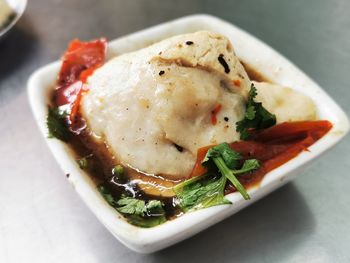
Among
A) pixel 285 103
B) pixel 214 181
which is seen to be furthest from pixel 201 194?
pixel 285 103

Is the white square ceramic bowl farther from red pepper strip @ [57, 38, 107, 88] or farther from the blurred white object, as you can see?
the blurred white object

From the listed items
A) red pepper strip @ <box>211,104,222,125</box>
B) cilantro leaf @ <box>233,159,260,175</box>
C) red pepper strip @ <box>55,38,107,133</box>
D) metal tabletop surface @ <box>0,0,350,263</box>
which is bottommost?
metal tabletop surface @ <box>0,0,350,263</box>

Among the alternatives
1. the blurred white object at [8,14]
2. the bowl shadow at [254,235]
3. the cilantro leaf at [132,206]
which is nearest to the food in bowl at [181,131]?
the cilantro leaf at [132,206]

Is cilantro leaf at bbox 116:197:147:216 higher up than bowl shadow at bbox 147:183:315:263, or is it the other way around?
cilantro leaf at bbox 116:197:147:216

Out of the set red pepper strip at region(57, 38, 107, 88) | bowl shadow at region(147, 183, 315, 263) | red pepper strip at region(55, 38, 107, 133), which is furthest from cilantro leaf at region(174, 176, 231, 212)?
red pepper strip at region(57, 38, 107, 88)

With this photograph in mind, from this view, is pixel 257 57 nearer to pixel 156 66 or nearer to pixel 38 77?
pixel 156 66

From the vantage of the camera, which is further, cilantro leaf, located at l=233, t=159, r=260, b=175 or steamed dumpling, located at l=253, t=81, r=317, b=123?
steamed dumpling, located at l=253, t=81, r=317, b=123
